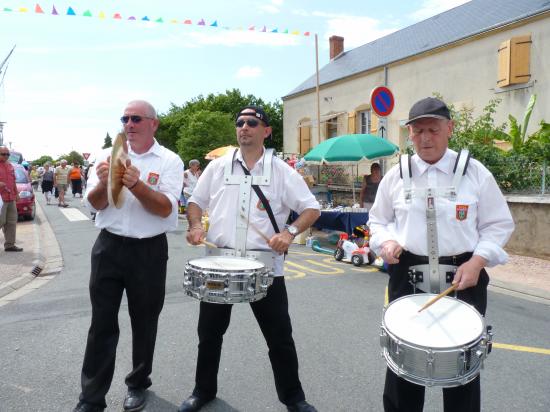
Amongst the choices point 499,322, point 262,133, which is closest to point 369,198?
point 499,322

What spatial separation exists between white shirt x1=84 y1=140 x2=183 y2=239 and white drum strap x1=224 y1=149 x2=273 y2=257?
385mm

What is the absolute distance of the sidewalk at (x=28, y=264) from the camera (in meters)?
6.56

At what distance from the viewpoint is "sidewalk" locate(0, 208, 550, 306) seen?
262 inches

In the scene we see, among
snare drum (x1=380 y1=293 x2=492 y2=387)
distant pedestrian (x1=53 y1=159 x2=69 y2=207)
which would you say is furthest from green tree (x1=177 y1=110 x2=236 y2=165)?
snare drum (x1=380 y1=293 x2=492 y2=387)

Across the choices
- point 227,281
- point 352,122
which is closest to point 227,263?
point 227,281

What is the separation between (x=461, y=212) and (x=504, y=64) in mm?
13290

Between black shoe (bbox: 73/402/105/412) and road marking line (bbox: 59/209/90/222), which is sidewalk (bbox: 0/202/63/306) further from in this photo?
black shoe (bbox: 73/402/105/412)

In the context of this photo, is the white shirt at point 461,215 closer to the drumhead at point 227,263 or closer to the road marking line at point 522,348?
the drumhead at point 227,263

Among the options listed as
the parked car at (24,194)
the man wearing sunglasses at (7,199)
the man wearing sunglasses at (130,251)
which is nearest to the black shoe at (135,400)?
the man wearing sunglasses at (130,251)

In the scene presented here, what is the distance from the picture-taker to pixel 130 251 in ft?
10.0

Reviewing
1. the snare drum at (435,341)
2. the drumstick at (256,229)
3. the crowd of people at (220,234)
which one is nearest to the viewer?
the snare drum at (435,341)

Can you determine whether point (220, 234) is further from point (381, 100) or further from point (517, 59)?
point (517, 59)

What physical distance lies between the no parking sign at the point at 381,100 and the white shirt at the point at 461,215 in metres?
6.72

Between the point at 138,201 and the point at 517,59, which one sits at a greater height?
the point at 517,59
